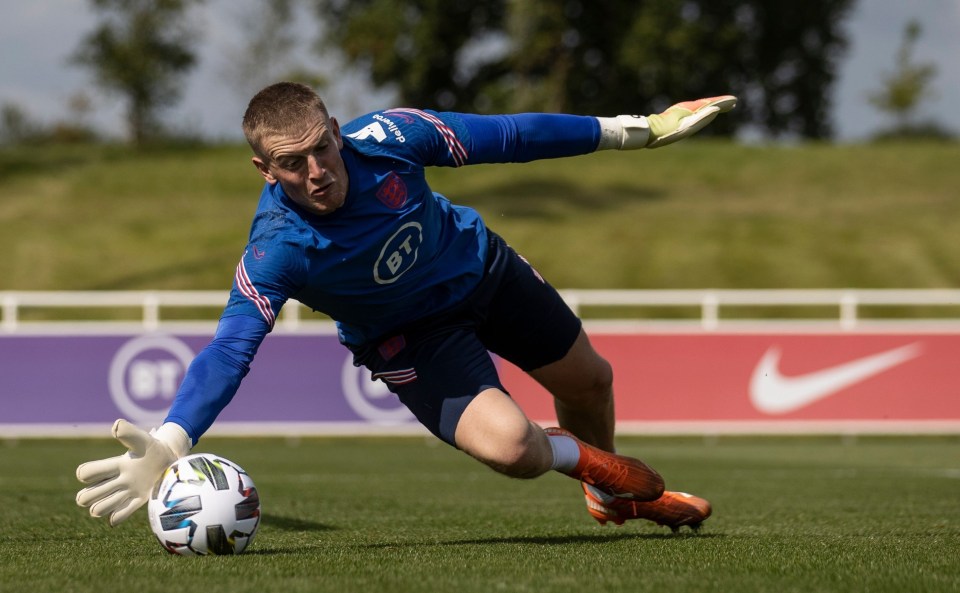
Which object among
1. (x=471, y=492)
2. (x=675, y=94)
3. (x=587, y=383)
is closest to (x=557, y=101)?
(x=675, y=94)

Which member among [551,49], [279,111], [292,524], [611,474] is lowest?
[292,524]

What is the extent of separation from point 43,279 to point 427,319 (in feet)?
86.0

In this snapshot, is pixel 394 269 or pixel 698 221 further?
pixel 698 221

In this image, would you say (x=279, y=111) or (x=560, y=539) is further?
(x=560, y=539)

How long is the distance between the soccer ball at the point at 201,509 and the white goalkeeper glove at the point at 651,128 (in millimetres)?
2136

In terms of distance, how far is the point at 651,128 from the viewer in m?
6.05

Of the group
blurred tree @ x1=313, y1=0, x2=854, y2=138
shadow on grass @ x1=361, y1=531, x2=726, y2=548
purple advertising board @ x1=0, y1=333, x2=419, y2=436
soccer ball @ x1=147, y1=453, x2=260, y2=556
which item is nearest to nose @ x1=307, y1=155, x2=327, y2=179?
soccer ball @ x1=147, y1=453, x2=260, y2=556

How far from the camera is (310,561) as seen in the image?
5223 millimetres

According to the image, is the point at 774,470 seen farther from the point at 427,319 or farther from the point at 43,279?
the point at 43,279

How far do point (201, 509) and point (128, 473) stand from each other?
0.44 meters

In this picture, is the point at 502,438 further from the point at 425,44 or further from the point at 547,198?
the point at 425,44

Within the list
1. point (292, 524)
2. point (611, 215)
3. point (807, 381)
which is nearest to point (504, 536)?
point (292, 524)

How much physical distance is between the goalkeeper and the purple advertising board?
9.23m

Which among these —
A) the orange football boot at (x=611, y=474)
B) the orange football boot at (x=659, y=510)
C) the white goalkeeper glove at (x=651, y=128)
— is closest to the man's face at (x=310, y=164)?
the white goalkeeper glove at (x=651, y=128)
